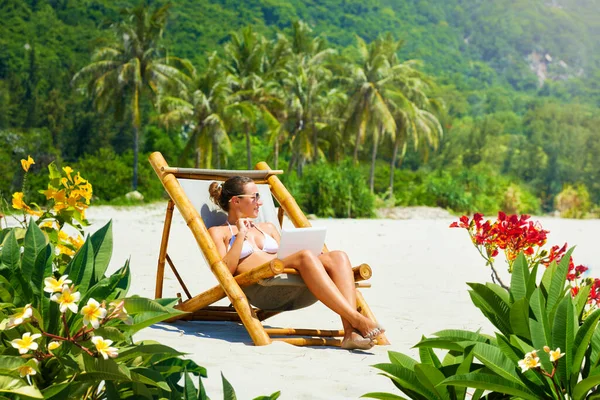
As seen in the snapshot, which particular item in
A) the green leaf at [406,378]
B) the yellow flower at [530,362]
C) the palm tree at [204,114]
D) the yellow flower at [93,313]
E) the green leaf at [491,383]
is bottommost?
the palm tree at [204,114]

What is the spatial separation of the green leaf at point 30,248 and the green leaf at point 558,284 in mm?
1499

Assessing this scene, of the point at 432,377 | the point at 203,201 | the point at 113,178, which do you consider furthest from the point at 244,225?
the point at 113,178

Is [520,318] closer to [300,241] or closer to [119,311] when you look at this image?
[119,311]

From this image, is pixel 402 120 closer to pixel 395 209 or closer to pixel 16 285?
pixel 395 209

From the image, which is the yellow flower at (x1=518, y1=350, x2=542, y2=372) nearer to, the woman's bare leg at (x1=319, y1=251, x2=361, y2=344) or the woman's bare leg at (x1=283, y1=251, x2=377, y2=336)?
the woman's bare leg at (x1=283, y1=251, x2=377, y2=336)

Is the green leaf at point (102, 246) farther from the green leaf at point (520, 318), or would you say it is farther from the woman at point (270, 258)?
the woman at point (270, 258)

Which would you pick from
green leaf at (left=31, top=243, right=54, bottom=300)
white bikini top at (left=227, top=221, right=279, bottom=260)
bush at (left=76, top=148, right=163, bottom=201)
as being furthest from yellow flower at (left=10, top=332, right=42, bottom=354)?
bush at (left=76, top=148, right=163, bottom=201)

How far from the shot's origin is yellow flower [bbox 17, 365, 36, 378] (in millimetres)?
1767

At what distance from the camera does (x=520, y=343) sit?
6.97 ft

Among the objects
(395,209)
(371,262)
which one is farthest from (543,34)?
(371,262)

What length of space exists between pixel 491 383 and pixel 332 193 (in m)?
17.3

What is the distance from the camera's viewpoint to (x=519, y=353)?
7.25 ft

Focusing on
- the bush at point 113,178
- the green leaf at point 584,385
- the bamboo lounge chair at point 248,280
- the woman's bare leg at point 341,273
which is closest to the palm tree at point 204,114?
the bush at point 113,178

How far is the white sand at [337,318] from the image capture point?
126 inches
